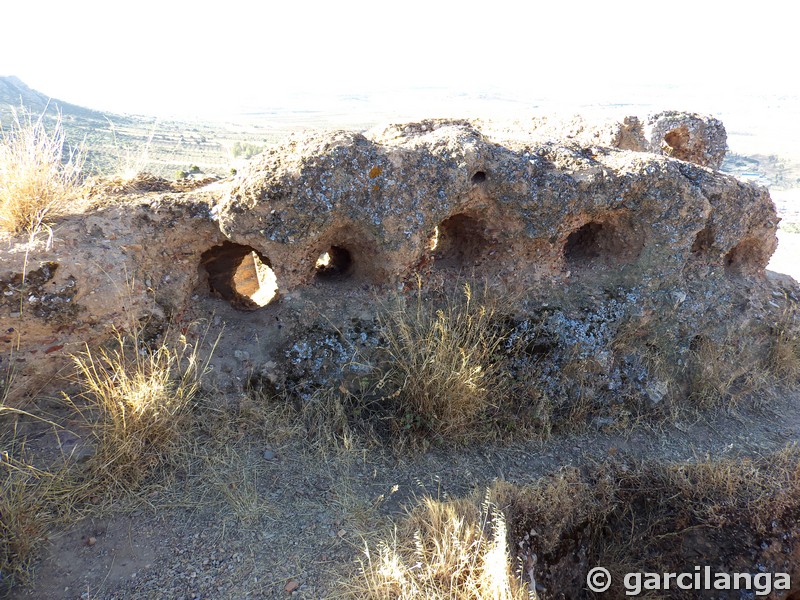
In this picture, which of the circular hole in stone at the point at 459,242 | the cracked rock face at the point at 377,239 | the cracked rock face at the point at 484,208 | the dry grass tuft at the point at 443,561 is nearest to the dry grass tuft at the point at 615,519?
the dry grass tuft at the point at 443,561

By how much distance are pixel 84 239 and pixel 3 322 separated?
611 millimetres

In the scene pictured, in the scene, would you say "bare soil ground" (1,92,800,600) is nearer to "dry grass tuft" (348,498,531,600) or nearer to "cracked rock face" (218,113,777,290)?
"dry grass tuft" (348,498,531,600)

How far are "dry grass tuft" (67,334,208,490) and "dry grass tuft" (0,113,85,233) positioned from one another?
860 mm

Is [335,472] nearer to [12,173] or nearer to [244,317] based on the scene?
[244,317]

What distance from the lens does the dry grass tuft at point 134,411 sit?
2.65m

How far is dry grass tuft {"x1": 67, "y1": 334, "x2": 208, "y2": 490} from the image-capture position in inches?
104

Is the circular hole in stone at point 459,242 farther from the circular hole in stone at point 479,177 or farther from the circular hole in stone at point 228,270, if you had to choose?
the circular hole in stone at point 228,270

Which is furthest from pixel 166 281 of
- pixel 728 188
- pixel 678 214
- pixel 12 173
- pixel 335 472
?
pixel 728 188

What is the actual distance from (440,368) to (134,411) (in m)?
1.69

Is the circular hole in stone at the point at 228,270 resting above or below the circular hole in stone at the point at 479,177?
below

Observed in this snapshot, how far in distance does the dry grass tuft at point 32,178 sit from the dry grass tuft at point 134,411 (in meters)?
0.86

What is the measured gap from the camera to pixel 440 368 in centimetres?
313

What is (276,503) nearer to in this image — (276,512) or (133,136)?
(276,512)

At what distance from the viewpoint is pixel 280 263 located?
336 centimetres
